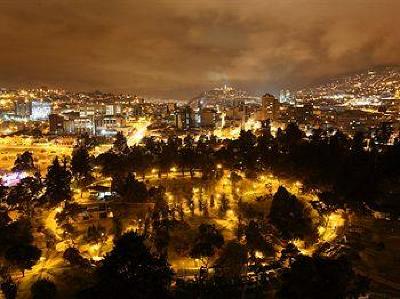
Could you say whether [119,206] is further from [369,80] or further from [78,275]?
[369,80]

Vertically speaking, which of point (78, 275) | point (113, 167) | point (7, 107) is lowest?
point (78, 275)

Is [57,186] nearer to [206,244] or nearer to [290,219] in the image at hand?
[206,244]

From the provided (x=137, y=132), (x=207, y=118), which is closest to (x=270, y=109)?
(x=207, y=118)

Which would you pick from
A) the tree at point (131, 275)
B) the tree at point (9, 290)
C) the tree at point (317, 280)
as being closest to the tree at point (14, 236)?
the tree at point (9, 290)

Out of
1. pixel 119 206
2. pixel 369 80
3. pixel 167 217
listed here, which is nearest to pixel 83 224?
pixel 119 206

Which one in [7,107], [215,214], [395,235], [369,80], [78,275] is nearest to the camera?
[78,275]

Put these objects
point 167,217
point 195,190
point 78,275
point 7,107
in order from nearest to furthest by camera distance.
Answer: point 78,275, point 167,217, point 195,190, point 7,107

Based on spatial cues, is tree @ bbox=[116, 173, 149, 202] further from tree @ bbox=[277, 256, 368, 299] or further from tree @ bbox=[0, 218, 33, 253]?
tree @ bbox=[277, 256, 368, 299]

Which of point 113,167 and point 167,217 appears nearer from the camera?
point 167,217

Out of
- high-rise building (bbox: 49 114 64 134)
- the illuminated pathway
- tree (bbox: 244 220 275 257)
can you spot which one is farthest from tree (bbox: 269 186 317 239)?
high-rise building (bbox: 49 114 64 134)
